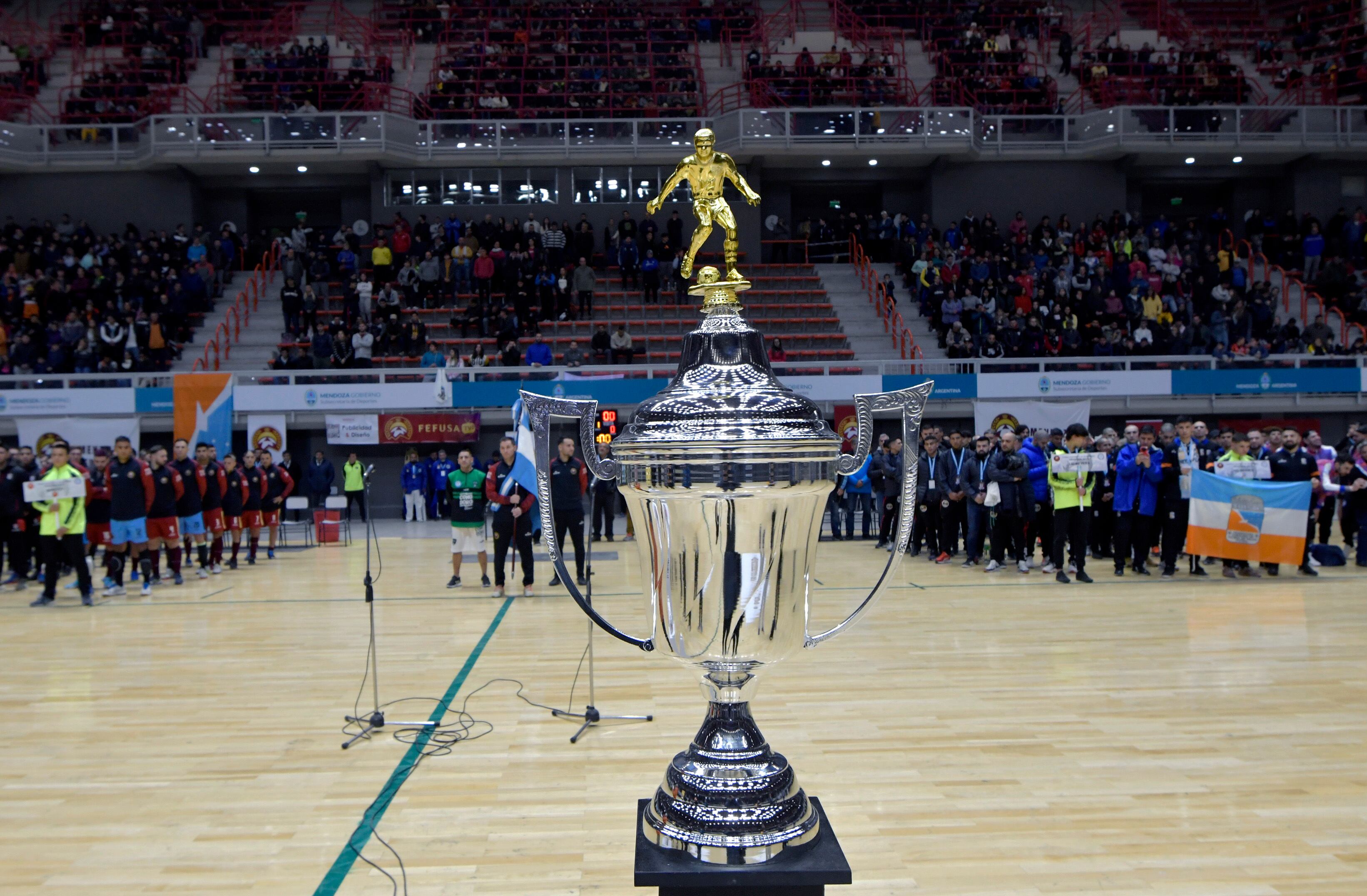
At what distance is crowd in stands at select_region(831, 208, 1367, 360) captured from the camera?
68.4 ft

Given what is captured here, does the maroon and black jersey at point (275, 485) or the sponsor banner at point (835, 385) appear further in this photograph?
the sponsor banner at point (835, 385)

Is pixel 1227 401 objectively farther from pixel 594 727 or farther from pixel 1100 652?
pixel 594 727

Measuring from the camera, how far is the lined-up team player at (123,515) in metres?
10.4

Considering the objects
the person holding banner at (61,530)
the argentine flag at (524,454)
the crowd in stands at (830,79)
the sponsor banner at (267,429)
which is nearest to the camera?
the argentine flag at (524,454)

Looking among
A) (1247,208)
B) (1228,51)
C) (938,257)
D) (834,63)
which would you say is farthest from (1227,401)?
(1228,51)

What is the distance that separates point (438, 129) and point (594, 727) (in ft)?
72.9

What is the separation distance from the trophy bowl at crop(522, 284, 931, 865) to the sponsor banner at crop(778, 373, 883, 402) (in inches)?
667

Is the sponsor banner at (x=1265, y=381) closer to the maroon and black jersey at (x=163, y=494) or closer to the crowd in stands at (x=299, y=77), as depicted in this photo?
the maroon and black jersey at (x=163, y=494)

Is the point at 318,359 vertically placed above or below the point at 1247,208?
below

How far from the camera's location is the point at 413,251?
78.5 feet

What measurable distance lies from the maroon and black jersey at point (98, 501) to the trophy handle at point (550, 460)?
1096 centimetres

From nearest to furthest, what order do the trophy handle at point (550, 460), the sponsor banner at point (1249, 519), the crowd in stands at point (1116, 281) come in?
the trophy handle at point (550, 460) → the sponsor banner at point (1249, 519) → the crowd in stands at point (1116, 281)

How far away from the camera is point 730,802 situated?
1.76 m

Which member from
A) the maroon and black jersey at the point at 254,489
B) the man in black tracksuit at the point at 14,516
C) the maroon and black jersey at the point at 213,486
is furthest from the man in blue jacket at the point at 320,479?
the man in black tracksuit at the point at 14,516
